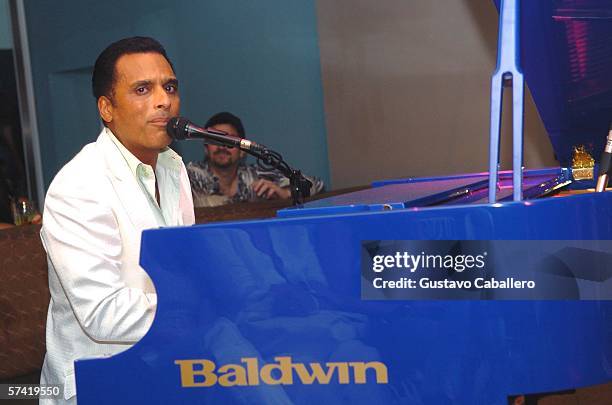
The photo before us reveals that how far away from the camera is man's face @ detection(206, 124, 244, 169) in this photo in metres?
5.60

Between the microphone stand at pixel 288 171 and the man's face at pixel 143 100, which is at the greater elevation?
the man's face at pixel 143 100

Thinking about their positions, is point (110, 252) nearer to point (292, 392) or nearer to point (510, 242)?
point (292, 392)

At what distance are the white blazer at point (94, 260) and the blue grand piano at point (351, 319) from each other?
107 millimetres

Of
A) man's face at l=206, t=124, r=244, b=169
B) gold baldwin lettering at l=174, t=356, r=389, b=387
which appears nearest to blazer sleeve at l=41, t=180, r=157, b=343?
gold baldwin lettering at l=174, t=356, r=389, b=387

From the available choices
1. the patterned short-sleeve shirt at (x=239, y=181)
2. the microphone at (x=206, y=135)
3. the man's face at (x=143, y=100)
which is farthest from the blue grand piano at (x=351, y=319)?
the patterned short-sleeve shirt at (x=239, y=181)

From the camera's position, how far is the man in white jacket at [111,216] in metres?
1.84

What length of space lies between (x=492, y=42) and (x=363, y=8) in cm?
98

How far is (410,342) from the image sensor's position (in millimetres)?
1641

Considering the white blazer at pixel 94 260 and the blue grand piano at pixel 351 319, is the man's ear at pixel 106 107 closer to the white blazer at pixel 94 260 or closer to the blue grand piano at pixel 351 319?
the white blazer at pixel 94 260

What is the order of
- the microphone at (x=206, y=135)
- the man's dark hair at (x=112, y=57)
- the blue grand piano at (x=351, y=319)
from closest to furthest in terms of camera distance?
1. the blue grand piano at (x=351, y=319)
2. the microphone at (x=206, y=135)
3. the man's dark hair at (x=112, y=57)

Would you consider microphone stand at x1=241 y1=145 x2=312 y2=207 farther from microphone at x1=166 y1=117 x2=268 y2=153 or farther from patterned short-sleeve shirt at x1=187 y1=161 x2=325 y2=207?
patterned short-sleeve shirt at x1=187 y1=161 x2=325 y2=207

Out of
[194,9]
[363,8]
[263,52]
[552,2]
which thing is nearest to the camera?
[552,2]

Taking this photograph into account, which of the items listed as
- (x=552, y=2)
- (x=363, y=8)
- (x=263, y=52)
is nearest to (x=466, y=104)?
(x=363, y=8)

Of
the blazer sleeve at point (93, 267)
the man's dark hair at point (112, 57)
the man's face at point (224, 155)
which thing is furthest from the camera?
the man's face at point (224, 155)
